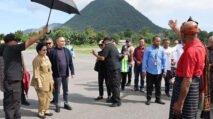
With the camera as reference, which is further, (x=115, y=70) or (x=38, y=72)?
(x=115, y=70)

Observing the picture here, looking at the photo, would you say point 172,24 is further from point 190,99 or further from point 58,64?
point 58,64

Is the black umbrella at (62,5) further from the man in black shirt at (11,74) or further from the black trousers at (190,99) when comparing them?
the black trousers at (190,99)

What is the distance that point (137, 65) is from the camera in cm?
749

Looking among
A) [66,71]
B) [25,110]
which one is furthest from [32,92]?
[66,71]

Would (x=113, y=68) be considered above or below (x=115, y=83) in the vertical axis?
above

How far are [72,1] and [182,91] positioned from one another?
99.8 inches

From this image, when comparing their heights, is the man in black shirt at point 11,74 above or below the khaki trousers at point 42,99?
above

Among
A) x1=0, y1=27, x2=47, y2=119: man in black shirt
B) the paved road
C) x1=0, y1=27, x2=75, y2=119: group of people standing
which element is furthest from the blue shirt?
x1=0, y1=27, x2=47, y2=119: man in black shirt

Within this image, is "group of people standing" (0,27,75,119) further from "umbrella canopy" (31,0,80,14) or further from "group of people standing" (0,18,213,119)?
"umbrella canopy" (31,0,80,14)

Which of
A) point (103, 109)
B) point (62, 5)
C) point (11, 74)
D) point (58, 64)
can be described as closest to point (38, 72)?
point (58, 64)

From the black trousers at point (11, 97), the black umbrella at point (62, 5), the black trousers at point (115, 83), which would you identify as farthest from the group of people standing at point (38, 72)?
the black trousers at point (115, 83)

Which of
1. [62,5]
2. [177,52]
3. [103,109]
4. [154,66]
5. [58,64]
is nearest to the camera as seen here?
[62,5]

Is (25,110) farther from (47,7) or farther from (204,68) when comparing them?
(204,68)

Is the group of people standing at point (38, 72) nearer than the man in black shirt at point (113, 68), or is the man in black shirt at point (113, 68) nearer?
the group of people standing at point (38, 72)
